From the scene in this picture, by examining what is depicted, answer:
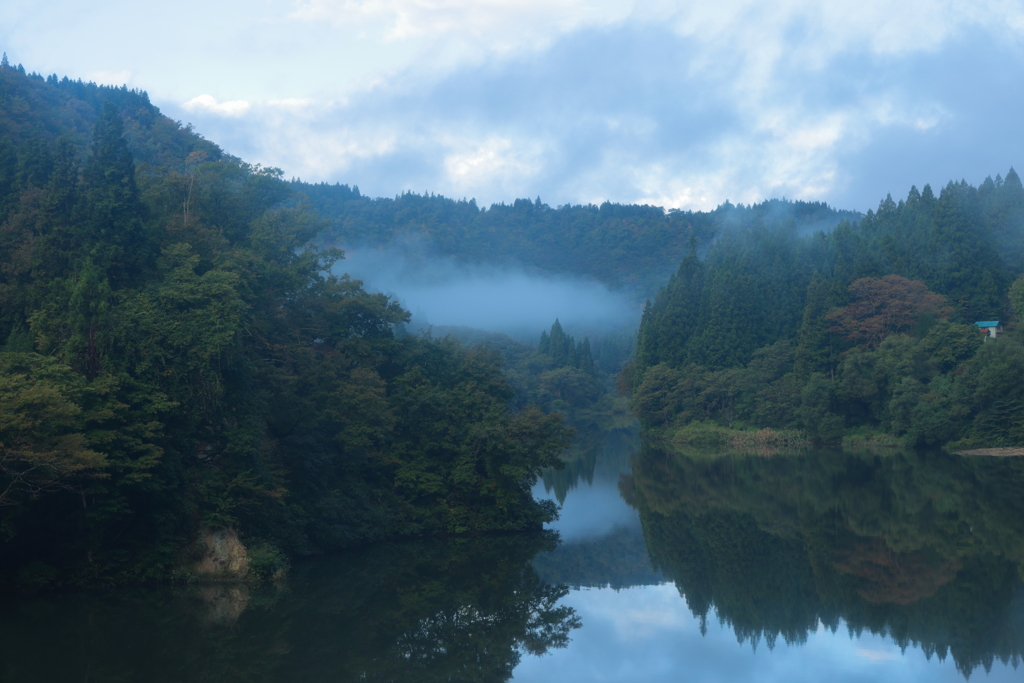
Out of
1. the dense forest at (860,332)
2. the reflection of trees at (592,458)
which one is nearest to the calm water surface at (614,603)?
the reflection of trees at (592,458)

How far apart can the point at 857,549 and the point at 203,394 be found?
1641 centimetres

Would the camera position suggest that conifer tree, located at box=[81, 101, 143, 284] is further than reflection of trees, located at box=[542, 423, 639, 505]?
No

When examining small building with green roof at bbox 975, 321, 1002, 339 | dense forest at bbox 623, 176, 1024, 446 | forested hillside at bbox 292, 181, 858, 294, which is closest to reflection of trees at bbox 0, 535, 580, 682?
dense forest at bbox 623, 176, 1024, 446

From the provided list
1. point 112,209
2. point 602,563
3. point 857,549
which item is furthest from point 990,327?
point 112,209

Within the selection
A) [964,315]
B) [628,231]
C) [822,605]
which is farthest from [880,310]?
[628,231]

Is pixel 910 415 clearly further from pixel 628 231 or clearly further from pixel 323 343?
pixel 628 231

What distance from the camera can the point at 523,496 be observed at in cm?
2500

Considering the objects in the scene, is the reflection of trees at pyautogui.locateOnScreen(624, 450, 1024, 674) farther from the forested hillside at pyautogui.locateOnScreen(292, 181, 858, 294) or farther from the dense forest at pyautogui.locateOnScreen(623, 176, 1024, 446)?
the forested hillside at pyautogui.locateOnScreen(292, 181, 858, 294)

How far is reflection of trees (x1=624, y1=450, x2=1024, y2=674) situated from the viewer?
14.0 meters

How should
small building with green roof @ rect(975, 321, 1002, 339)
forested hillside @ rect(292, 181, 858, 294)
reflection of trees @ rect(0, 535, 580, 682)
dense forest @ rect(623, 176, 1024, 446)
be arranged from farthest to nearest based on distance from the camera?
forested hillside @ rect(292, 181, 858, 294)
small building with green roof @ rect(975, 321, 1002, 339)
dense forest @ rect(623, 176, 1024, 446)
reflection of trees @ rect(0, 535, 580, 682)

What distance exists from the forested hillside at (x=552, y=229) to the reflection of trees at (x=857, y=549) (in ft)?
300

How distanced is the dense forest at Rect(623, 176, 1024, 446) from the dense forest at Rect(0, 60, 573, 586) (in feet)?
96.4

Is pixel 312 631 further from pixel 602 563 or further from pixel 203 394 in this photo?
pixel 602 563

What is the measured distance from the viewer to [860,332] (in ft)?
183
